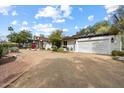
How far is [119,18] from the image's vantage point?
26172 mm

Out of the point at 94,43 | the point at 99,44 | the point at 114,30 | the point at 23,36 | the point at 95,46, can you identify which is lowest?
the point at 95,46

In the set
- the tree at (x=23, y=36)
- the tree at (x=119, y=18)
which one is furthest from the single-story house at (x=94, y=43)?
the tree at (x=23, y=36)

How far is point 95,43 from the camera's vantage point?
33750 mm

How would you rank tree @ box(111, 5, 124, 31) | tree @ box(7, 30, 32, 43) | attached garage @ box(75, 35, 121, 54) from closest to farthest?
tree @ box(111, 5, 124, 31) → attached garage @ box(75, 35, 121, 54) → tree @ box(7, 30, 32, 43)

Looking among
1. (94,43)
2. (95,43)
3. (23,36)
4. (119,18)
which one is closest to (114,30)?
(119,18)

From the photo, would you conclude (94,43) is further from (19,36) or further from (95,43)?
(19,36)

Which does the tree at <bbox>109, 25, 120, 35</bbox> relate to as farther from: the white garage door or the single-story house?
the white garage door

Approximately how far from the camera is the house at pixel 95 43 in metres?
29.3

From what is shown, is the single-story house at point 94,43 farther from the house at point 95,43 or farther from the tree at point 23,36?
the tree at point 23,36

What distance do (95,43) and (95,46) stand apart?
462mm

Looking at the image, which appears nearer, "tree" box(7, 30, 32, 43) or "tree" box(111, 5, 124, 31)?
"tree" box(111, 5, 124, 31)

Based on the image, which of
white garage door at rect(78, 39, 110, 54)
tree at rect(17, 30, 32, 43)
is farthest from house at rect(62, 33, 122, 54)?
tree at rect(17, 30, 32, 43)

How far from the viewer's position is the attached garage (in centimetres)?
2925
